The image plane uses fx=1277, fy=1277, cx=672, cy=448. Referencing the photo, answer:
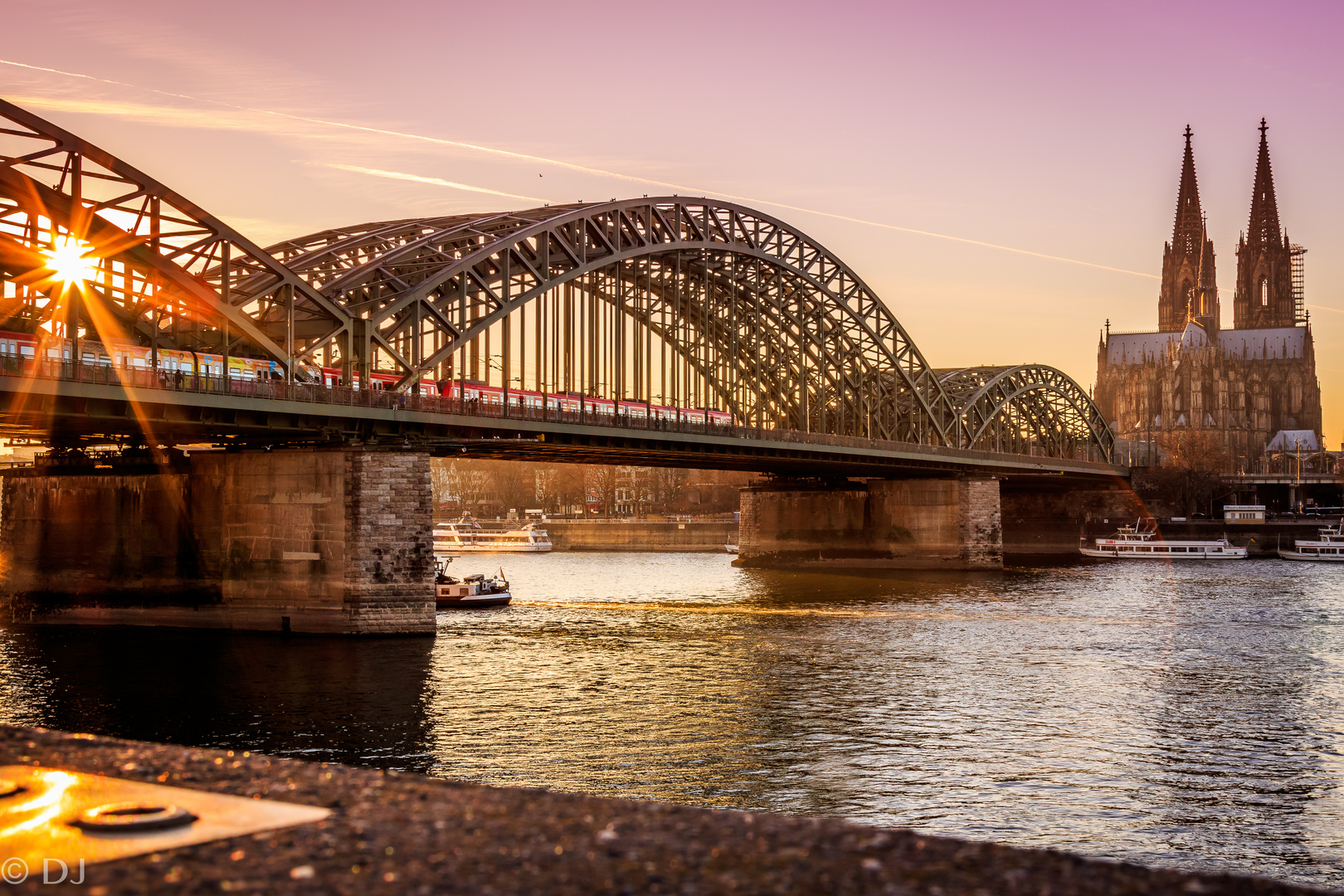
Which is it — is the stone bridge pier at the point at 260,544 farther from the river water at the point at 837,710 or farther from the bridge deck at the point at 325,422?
the bridge deck at the point at 325,422

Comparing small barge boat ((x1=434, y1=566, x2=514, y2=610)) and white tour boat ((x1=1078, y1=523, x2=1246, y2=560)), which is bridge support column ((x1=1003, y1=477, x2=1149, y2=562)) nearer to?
white tour boat ((x1=1078, y1=523, x2=1246, y2=560))

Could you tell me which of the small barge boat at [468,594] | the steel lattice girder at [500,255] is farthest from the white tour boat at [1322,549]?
the small barge boat at [468,594]

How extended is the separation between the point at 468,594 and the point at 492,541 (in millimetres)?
88177

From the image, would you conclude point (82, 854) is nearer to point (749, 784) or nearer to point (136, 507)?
point (749, 784)

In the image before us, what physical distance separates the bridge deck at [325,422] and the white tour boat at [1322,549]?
59876 millimetres

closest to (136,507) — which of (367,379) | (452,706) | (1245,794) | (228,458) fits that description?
(228,458)

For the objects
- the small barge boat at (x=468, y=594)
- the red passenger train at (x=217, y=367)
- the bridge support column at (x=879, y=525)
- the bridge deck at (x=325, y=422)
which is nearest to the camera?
the bridge deck at (x=325, y=422)

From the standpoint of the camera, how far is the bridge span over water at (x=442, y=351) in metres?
49.2

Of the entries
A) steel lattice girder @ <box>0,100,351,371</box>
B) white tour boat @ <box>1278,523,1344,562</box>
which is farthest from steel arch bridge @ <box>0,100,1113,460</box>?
white tour boat @ <box>1278,523,1344,562</box>

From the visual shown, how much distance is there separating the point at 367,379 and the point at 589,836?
5117 cm

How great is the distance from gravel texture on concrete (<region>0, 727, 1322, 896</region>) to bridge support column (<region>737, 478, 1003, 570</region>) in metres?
100

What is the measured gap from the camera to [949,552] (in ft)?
359

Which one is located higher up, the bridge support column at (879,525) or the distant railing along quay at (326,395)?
the distant railing along quay at (326,395)

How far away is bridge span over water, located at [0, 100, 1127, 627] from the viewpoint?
4922 centimetres
